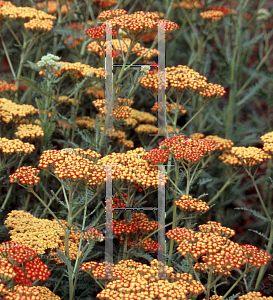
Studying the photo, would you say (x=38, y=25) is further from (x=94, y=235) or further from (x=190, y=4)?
(x=94, y=235)

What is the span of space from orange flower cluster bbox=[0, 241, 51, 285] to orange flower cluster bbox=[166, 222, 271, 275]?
0.86 meters

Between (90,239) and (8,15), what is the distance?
286 cm

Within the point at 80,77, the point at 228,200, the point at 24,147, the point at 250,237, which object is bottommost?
the point at 250,237

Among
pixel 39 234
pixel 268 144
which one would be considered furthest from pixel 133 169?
pixel 268 144

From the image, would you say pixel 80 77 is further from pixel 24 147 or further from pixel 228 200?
pixel 228 200

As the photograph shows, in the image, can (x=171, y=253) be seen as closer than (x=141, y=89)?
Yes

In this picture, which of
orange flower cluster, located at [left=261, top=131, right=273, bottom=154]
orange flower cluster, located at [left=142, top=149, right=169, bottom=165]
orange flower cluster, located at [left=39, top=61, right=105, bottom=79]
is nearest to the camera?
orange flower cluster, located at [left=142, top=149, right=169, bottom=165]

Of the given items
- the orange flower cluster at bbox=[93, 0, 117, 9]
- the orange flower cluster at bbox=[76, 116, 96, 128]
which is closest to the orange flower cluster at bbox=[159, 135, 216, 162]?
the orange flower cluster at bbox=[76, 116, 96, 128]

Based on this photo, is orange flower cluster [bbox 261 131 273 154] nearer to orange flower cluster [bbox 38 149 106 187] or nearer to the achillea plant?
the achillea plant

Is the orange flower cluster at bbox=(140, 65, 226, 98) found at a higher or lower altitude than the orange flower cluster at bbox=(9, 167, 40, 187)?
higher

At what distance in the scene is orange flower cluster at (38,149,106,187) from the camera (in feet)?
9.41

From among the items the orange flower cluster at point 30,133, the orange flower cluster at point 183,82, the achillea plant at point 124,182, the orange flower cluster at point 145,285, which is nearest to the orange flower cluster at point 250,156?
the achillea plant at point 124,182

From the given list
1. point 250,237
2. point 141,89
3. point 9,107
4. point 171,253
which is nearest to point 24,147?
point 9,107

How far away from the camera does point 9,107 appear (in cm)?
408
